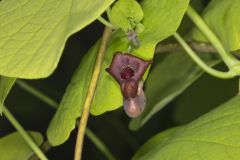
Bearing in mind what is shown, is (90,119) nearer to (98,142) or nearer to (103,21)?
(98,142)

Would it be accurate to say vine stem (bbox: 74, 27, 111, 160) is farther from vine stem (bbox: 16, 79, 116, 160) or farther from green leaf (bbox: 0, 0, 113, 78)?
vine stem (bbox: 16, 79, 116, 160)

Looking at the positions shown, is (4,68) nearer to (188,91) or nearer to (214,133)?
(214,133)

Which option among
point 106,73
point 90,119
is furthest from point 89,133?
point 90,119

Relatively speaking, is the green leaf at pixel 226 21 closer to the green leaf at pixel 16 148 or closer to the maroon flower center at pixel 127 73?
the maroon flower center at pixel 127 73

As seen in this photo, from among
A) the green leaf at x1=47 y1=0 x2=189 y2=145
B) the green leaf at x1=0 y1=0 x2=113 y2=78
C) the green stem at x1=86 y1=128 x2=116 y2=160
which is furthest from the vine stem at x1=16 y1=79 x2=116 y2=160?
the green leaf at x1=0 y1=0 x2=113 y2=78

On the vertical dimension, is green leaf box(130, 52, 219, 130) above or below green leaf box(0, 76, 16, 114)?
below

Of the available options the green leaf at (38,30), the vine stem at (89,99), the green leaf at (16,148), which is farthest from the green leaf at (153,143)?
the green leaf at (38,30)
